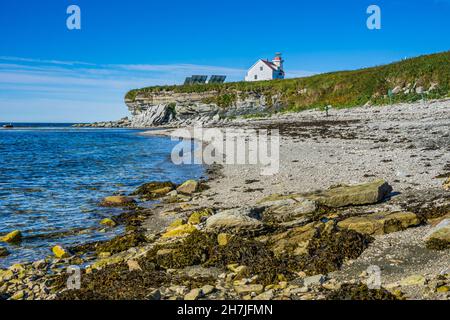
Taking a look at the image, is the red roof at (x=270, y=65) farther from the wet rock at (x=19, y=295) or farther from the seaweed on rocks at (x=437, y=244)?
the wet rock at (x=19, y=295)

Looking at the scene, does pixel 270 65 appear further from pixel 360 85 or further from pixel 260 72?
pixel 360 85

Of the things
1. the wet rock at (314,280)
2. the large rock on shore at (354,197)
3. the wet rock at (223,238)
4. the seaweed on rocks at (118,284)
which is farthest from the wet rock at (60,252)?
the large rock on shore at (354,197)

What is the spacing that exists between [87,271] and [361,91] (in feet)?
182

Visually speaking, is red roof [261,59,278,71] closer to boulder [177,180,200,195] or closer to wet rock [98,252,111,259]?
boulder [177,180,200,195]

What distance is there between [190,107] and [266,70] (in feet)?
67.6

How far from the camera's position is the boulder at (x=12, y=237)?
10.4 metres

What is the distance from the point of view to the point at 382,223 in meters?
8.43

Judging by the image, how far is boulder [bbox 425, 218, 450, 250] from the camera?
7.13 metres

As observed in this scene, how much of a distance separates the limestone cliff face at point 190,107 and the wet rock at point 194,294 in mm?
66297

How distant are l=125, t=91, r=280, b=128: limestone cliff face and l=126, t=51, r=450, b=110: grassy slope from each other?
57.0 inches

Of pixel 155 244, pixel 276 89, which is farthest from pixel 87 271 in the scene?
pixel 276 89

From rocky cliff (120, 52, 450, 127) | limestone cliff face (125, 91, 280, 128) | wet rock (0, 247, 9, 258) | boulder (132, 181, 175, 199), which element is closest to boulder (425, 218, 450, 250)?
wet rock (0, 247, 9, 258)
